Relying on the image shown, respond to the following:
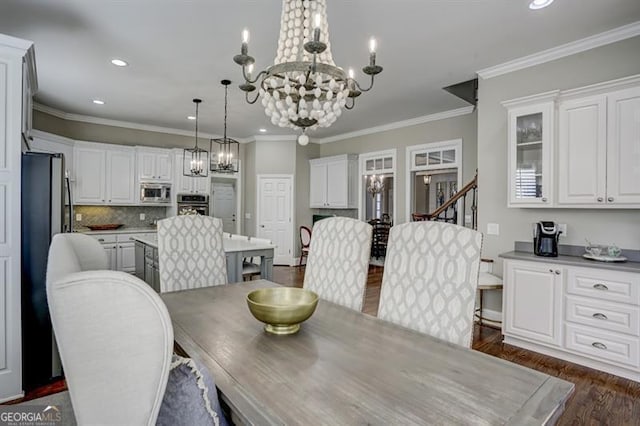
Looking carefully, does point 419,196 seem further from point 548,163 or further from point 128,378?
point 128,378

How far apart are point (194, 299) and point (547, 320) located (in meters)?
2.85

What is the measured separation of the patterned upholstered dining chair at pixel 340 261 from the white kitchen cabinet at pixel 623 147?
2.27 meters

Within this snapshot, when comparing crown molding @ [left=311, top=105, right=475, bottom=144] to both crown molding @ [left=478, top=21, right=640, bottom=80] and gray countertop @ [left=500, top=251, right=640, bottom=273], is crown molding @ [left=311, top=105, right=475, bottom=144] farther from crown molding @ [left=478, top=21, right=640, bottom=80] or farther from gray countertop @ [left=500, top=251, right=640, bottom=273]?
gray countertop @ [left=500, top=251, right=640, bottom=273]

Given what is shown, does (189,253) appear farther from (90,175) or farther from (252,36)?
(90,175)

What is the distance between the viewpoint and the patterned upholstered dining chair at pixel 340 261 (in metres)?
2.04

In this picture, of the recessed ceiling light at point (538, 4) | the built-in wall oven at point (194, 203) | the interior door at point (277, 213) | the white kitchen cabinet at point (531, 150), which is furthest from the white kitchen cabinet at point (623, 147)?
the built-in wall oven at point (194, 203)

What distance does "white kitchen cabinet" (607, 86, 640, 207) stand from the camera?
2.73 m

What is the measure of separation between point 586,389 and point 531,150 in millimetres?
2044

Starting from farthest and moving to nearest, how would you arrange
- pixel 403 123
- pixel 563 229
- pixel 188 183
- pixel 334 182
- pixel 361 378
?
1. pixel 334 182
2. pixel 188 183
3. pixel 403 123
4. pixel 563 229
5. pixel 361 378

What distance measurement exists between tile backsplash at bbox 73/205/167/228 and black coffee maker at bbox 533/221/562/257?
20.5 feet

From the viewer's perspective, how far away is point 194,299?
201cm

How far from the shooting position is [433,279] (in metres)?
1.66

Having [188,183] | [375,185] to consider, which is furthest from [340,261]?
[188,183]

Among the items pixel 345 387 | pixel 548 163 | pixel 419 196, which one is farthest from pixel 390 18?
pixel 419 196
